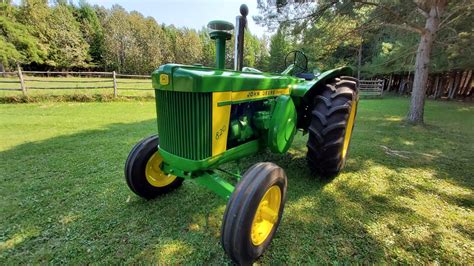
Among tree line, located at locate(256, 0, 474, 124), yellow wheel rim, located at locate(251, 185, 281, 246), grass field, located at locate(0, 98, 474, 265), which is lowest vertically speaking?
grass field, located at locate(0, 98, 474, 265)

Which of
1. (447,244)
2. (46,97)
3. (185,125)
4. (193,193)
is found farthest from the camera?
(46,97)

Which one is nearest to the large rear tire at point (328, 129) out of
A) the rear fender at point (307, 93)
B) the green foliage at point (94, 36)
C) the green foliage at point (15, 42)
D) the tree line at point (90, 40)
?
the rear fender at point (307, 93)

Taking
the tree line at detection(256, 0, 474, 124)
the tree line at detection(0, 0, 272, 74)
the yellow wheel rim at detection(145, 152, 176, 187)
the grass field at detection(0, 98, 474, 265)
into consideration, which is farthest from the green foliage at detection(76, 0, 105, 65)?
the yellow wheel rim at detection(145, 152, 176, 187)

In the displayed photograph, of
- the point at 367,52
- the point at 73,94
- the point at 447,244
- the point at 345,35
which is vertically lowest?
the point at 447,244

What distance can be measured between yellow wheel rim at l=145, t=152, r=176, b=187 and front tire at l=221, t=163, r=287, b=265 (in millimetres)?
1236

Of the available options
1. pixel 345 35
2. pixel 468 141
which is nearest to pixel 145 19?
pixel 345 35

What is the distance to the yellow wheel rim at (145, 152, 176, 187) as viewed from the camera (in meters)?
2.51

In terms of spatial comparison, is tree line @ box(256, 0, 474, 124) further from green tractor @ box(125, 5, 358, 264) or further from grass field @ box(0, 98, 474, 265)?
green tractor @ box(125, 5, 358, 264)

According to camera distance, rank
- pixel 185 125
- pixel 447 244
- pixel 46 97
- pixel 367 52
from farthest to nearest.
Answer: pixel 367 52
pixel 46 97
pixel 447 244
pixel 185 125

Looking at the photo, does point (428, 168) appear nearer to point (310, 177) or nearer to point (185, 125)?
point (310, 177)

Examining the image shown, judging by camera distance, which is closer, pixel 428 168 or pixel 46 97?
pixel 428 168

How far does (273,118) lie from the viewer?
2.41 meters

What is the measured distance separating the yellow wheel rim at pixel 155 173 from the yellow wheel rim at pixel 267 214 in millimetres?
1233

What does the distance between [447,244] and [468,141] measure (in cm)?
482
